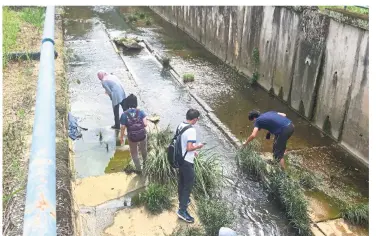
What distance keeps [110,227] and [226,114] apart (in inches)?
206

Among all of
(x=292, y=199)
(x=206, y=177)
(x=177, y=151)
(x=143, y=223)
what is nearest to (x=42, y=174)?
(x=177, y=151)

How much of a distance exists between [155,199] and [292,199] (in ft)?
6.95

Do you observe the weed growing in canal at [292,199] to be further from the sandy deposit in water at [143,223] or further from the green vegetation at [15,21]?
the green vegetation at [15,21]

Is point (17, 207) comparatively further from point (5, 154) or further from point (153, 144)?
point (153, 144)

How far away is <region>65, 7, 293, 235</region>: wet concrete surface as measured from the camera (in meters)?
6.39

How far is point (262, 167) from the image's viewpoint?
7129 millimetres

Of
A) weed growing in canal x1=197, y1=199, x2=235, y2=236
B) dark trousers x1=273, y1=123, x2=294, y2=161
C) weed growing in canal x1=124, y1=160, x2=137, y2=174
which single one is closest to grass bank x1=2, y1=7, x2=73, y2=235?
weed growing in canal x1=124, y1=160, x2=137, y2=174

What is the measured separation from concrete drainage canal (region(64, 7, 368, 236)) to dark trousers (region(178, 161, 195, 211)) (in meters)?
0.33

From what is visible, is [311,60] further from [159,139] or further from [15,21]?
[15,21]

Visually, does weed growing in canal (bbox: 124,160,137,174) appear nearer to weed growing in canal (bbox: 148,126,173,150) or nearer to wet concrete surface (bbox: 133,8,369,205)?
weed growing in canal (bbox: 148,126,173,150)

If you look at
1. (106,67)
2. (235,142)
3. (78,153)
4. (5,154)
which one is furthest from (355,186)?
(106,67)

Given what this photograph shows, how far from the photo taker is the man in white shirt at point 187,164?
541cm

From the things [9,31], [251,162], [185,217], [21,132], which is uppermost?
[9,31]

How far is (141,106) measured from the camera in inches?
404
